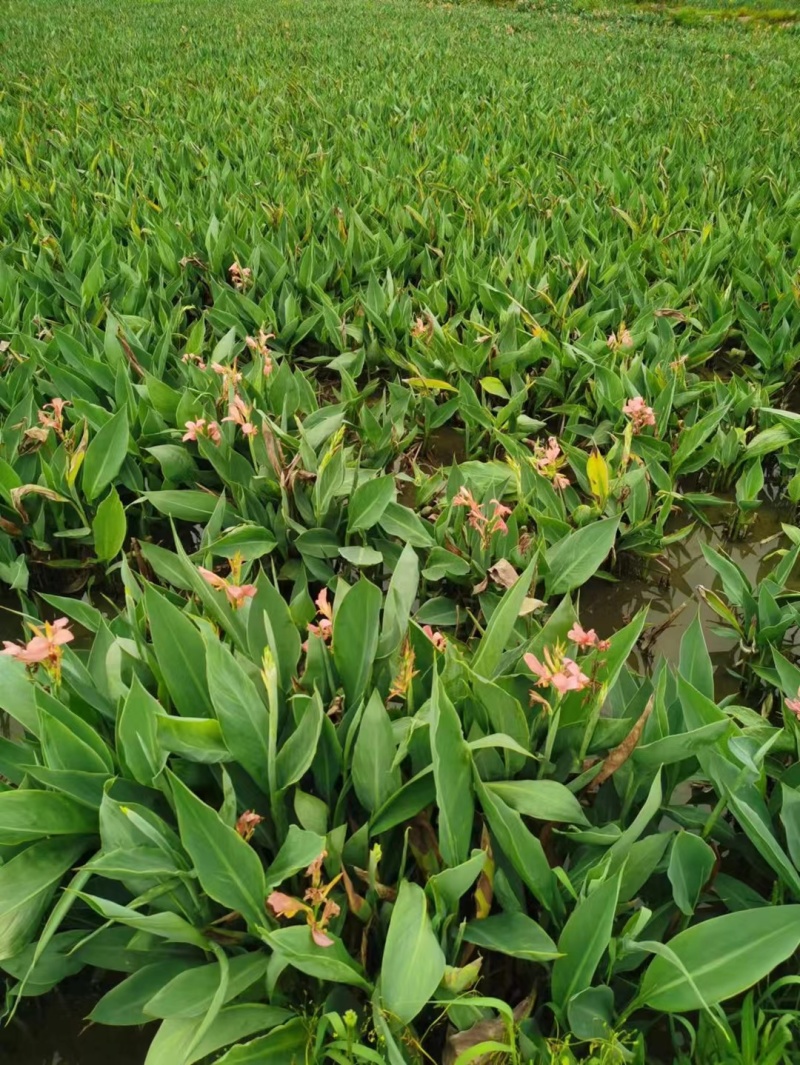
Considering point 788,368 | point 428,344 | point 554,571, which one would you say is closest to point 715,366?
point 788,368

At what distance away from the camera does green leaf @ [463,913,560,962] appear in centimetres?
110

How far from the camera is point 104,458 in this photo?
6.86 feet

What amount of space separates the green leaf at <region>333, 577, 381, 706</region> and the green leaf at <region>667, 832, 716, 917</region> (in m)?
0.56

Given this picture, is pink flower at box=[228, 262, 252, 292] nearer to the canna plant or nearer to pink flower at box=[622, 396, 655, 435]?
pink flower at box=[622, 396, 655, 435]

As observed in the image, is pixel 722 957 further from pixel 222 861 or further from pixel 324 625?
pixel 324 625

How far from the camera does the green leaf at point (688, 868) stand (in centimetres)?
115

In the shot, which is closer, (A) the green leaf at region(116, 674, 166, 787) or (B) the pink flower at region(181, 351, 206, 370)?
(A) the green leaf at region(116, 674, 166, 787)

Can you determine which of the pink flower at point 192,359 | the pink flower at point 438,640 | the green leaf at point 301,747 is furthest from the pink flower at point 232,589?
the pink flower at point 192,359

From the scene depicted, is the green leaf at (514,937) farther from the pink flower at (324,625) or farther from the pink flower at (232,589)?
the pink flower at (232,589)

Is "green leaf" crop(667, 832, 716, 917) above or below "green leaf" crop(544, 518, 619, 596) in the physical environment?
below

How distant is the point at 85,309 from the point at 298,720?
2.22 metres

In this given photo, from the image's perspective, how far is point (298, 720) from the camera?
4.45 ft

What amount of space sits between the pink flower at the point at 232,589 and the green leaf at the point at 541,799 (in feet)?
1.69

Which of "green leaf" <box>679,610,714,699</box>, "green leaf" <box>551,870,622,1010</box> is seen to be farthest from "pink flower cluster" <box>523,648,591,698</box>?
"green leaf" <box>679,610,714,699</box>
